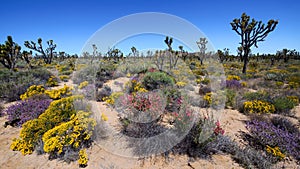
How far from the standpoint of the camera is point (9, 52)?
47.4ft

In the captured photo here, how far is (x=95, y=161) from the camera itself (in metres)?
2.98

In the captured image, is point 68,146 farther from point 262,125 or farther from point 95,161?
point 262,125

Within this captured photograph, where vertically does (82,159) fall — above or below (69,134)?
below

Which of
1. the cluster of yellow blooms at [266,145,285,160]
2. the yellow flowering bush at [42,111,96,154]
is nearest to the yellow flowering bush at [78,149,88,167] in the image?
the yellow flowering bush at [42,111,96,154]

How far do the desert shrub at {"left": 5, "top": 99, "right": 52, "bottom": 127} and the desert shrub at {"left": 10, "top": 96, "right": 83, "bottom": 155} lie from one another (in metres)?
1.00

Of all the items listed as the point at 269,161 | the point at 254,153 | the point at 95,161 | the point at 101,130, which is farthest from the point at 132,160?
the point at 269,161

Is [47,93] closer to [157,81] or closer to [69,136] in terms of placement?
[69,136]

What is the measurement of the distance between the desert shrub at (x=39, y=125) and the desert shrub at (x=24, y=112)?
100cm

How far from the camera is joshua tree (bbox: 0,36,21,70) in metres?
13.7

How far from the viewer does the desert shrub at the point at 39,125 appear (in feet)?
10.7

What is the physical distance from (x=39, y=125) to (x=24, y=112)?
5.85 feet

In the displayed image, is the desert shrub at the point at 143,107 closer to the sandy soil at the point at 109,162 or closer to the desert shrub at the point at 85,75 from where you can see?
the sandy soil at the point at 109,162

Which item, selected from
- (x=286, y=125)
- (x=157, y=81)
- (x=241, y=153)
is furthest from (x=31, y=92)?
(x=286, y=125)

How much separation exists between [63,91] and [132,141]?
199 inches
